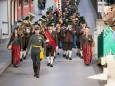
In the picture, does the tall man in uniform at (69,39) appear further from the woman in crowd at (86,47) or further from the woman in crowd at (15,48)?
the woman in crowd at (15,48)

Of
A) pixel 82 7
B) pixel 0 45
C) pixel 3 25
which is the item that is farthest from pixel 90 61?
pixel 82 7

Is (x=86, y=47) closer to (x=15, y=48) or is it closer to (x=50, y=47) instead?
(x=50, y=47)

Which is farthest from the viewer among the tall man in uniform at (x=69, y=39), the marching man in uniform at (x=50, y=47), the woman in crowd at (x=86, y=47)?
the tall man in uniform at (x=69, y=39)

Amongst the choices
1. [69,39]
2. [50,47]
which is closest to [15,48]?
[50,47]

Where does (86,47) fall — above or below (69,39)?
below

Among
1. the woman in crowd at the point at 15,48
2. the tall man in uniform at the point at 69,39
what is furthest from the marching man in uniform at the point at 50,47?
the tall man in uniform at the point at 69,39

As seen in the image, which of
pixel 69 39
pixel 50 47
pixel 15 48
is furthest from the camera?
pixel 69 39

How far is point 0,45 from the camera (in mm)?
26938

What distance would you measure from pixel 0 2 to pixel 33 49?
594 inches

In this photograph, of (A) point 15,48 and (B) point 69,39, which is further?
(B) point 69,39

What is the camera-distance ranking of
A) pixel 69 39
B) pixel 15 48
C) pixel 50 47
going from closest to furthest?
pixel 50 47, pixel 15 48, pixel 69 39

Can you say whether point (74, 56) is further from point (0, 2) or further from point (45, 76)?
point (0, 2)

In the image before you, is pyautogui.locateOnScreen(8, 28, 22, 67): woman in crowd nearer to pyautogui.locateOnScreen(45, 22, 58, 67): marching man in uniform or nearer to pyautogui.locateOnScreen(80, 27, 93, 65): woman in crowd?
pyautogui.locateOnScreen(45, 22, 58, 67): marching man in uniform

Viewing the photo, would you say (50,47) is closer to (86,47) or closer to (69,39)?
(86,47)
